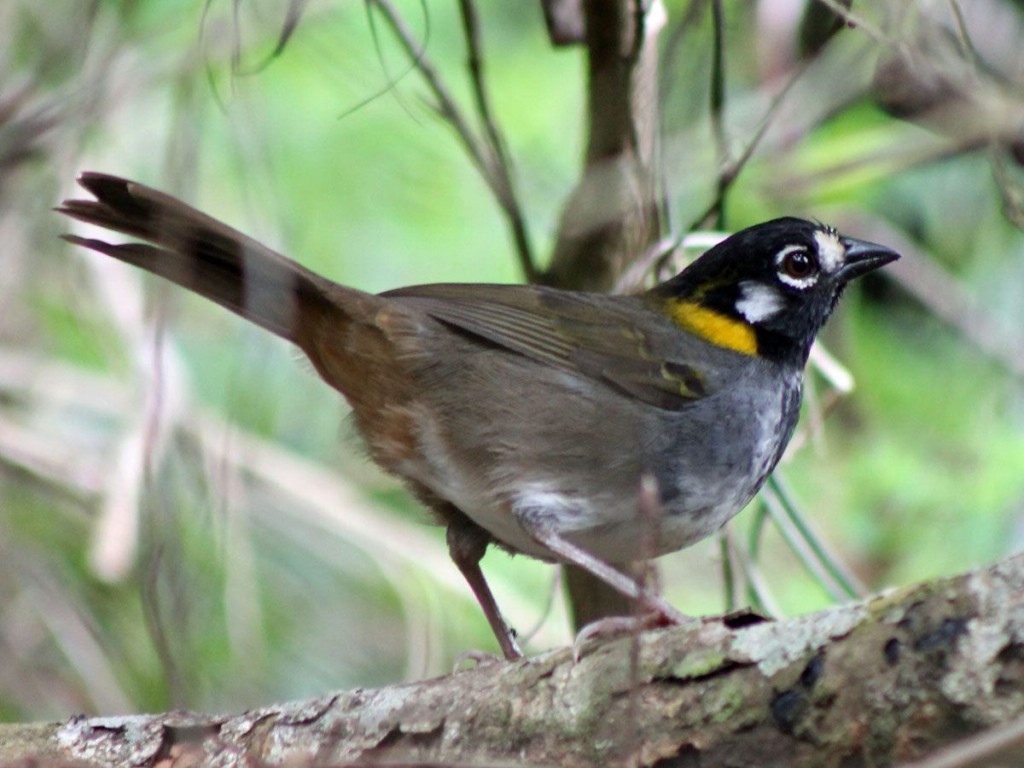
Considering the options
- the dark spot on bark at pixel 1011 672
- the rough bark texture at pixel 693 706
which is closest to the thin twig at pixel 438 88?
the rough bark texture at pixel 693 706

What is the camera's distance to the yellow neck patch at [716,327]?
11.6 ft

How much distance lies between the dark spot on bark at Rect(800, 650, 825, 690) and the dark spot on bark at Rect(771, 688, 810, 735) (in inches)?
0.7

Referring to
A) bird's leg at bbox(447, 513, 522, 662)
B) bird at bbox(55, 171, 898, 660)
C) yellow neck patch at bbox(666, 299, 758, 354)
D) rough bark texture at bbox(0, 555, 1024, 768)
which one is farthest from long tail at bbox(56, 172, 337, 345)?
rough bark texture at bbox(0, 555, 1024, 768)

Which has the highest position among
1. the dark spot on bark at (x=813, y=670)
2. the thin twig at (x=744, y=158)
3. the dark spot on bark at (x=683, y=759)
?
the thin twig at (x=744, y=158)

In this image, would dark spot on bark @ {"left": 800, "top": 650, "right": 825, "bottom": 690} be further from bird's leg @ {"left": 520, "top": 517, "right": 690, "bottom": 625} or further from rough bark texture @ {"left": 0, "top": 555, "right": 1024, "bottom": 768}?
bird's leg @ {"left": 520, "top": 517, "right": 690, "bottom": 625}

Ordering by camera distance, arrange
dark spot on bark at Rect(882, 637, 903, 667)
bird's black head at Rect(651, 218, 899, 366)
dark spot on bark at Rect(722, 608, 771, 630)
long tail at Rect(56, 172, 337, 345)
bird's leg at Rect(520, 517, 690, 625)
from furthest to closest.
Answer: bird's black head at Rect(651, 218, 899, 366) → bird's leg at Rect(520, 517, 690, 625) → long tail at Rect(56, 172, 337, 345) → dark spot on bark at Rect(722, 608, 771, 630) → dark spot on bark at Rect(882, 637, 903, 667)

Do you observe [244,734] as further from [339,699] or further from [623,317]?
[623,317]

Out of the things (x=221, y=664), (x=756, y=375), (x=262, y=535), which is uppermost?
(x=756, y=375)

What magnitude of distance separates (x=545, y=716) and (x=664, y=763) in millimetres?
268

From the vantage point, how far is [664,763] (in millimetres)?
2100

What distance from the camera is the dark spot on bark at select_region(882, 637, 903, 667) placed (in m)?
1.92

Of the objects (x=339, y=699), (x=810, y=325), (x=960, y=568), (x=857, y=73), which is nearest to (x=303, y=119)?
(x=857, y=73)

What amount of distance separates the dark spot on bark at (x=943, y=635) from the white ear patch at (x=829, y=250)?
71.6 inches

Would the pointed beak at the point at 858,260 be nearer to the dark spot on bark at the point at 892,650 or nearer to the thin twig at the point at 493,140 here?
the thin twig at the point at 493,140
